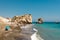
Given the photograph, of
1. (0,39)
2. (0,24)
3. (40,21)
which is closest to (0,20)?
(0,24)

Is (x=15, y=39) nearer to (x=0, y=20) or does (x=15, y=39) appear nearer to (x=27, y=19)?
(x=0, y=20)

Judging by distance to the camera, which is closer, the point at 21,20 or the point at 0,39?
the point at 0,39

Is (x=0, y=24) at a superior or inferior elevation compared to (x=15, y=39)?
superior

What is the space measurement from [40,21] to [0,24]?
127654 mm

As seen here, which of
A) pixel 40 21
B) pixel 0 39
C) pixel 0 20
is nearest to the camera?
pixel 0 39

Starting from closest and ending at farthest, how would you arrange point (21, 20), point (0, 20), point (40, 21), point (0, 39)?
point (0, 39) → point (0, 20) → point (21, 20) → point (40, 21)

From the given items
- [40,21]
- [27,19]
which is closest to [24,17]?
[27,19]

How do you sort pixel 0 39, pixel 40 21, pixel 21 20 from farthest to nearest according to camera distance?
pixel 40 21, pixel 21 20, pixel 0 39

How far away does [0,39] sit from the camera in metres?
15.4

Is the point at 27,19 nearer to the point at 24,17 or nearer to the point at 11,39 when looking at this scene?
the point at 24,17

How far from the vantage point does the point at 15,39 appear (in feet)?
53.0

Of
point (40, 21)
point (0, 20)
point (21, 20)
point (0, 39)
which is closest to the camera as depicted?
point (0, 39)

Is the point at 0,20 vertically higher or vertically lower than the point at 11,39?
higher

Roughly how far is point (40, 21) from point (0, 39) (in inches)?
5046
